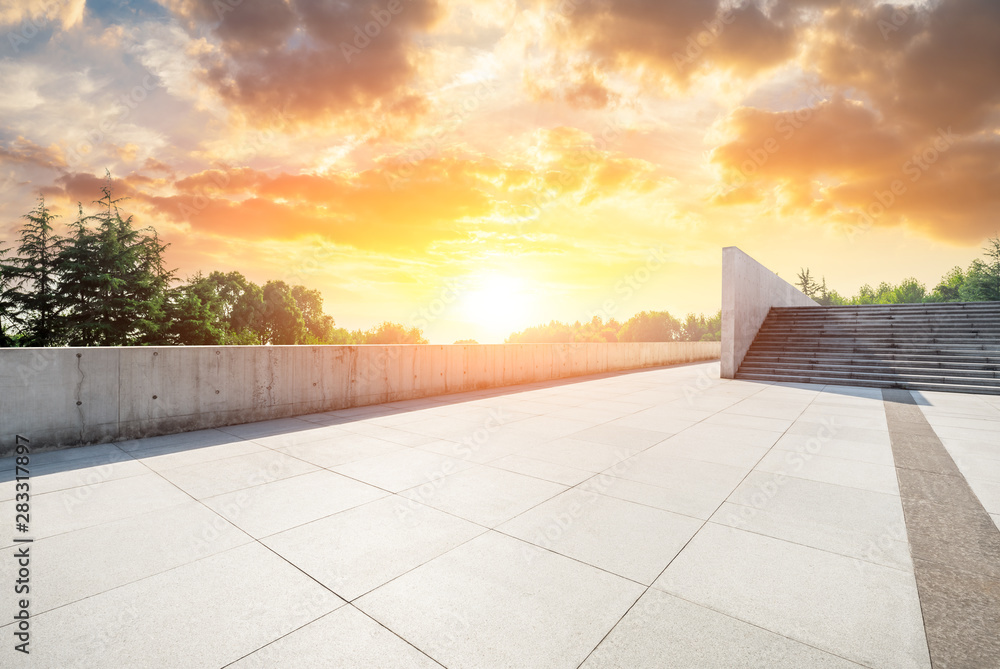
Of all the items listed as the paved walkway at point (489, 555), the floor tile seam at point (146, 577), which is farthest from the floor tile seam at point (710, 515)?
the floor tile seam at point (146, 577)

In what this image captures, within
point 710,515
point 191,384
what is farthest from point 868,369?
point 191,384

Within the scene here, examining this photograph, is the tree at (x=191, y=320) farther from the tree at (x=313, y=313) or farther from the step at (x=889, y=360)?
the step at (x=889, y=360)

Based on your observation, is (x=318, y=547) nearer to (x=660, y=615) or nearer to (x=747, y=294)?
(x=660, y=615)

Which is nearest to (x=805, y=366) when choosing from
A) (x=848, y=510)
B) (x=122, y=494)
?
(x=848, y=510)

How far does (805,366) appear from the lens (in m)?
15.1

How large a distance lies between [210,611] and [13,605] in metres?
1.25

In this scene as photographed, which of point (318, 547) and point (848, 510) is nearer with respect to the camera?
point (318, 547)

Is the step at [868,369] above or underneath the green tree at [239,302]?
underneath

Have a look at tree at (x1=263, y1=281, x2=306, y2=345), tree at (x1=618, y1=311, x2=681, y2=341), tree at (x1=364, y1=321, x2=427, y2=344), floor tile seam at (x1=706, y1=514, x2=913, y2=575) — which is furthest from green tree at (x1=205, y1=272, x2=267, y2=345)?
tree at (x1=618, y1=311, x2=681, y2=341)

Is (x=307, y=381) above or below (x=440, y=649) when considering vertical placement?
above

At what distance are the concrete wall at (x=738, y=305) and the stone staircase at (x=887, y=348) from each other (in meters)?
0.57

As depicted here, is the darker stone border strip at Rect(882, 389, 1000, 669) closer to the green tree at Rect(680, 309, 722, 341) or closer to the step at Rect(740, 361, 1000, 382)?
the step at Rect(740, 361, 1000, 382)

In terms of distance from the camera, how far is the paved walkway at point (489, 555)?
2344mm

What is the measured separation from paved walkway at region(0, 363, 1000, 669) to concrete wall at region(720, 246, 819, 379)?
8.70m
